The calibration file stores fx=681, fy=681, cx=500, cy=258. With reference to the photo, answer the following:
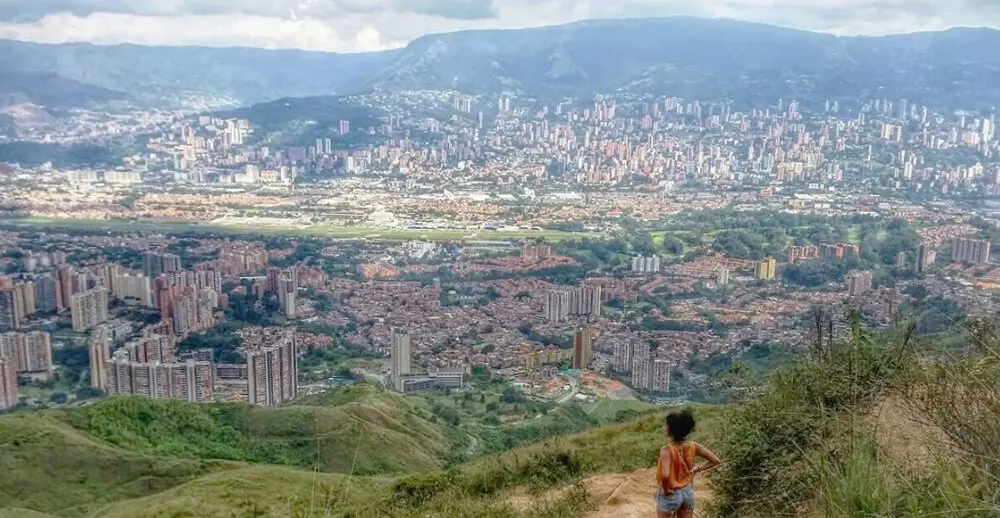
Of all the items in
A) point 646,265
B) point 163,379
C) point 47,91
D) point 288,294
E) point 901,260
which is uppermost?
point 47,91

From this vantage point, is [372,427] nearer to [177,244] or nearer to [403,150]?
[177,244]

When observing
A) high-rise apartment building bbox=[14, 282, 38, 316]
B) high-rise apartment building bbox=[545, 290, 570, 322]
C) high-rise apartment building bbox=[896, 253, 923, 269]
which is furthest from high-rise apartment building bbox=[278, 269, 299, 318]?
high-rise apartment building bbox=[896, 253, 923, 269]

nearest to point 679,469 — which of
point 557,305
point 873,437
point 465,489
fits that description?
point 873,437

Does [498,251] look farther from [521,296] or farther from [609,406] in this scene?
[609,406]

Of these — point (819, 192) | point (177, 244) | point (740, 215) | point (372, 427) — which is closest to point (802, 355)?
point (372, 427)

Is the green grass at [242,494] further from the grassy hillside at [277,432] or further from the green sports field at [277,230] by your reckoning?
the green sports field at [277,230]

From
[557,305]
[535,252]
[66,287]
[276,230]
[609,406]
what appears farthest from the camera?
[276,230]
